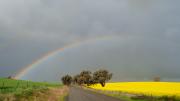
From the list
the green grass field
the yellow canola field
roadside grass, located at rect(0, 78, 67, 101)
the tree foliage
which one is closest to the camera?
roadside grass, located at rect(0, 78, 67, 101)

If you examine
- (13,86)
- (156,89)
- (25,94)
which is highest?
(13,86)

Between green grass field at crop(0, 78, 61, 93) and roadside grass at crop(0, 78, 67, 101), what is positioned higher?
green grass field at crop(0, 78, 61, 93)

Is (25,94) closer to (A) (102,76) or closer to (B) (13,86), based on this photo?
(B) (13,86)

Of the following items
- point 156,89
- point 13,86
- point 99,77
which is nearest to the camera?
point 13,86

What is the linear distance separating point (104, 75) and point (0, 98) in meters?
144

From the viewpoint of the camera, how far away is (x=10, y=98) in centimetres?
2642

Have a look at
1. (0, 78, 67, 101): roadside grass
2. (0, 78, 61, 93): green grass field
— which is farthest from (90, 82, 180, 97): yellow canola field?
(0, 78, 61, 93): green grass field

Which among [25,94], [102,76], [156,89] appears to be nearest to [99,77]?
[102,76]

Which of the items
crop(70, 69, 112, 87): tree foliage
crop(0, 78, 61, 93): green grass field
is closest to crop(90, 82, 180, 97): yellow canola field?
crop(0, 78, 61, 93): green grass field

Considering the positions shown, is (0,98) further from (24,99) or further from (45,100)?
(45,100)

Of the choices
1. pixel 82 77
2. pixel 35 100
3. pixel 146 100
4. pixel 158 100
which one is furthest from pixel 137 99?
pixel 82 77

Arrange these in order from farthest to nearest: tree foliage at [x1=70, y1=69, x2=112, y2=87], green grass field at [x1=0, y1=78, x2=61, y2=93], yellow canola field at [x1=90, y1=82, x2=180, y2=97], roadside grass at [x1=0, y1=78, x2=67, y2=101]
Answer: tree foliage at [x1=70, y1=69, x2=112, y2=87] < yellow canola field at [x1=90, y1=82, x2=180, y2=97] < green grass field at [x1=0, y1=78, x2=61, y2=93] < roadside grass at [x1=0, y1=78, x2=67, y2=101]

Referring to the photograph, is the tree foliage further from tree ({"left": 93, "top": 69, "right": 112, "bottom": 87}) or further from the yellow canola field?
the yellow canola field

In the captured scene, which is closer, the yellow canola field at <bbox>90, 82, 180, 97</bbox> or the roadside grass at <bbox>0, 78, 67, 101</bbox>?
the roadside grass at <bbox>0, 78, 67, 101</bbox>
